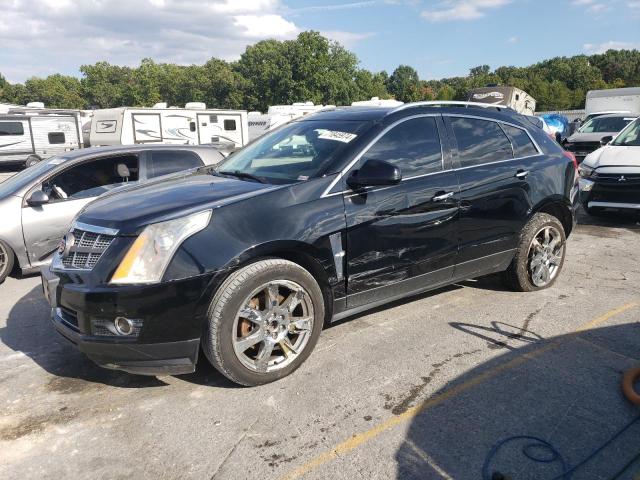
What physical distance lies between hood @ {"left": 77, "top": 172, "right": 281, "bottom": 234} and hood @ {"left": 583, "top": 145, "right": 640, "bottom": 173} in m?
6.68

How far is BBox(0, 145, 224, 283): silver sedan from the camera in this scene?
5.73m

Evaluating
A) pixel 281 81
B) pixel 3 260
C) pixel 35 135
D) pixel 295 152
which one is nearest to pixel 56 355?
pixel 295 152

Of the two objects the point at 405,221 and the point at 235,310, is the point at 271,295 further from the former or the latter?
the point at 405,221

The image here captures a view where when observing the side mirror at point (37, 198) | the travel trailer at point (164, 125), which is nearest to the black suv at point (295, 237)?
the side mirror at point (37, 198)

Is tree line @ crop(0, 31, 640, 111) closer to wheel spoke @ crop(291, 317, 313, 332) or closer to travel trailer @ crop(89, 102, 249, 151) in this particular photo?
travel trailer @ crop(89, 102, 249, 151)

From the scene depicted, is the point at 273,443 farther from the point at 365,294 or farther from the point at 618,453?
the point at 618,453

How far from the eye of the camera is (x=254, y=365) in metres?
3.27

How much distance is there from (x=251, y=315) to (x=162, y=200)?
0.97 metres

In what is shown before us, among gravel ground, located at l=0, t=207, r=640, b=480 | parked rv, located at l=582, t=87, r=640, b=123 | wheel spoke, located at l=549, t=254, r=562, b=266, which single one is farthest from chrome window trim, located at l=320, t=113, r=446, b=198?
parked rv, located at l=582, t=87, r=640, b=123


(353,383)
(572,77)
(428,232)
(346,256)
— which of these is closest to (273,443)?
(353,383)

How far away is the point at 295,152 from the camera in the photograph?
406 centimetres

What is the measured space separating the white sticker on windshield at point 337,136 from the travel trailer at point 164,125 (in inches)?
632

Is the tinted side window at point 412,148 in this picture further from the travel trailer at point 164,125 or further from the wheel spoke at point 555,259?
the travel trailer at point 164,125

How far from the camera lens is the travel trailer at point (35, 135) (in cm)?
2298
